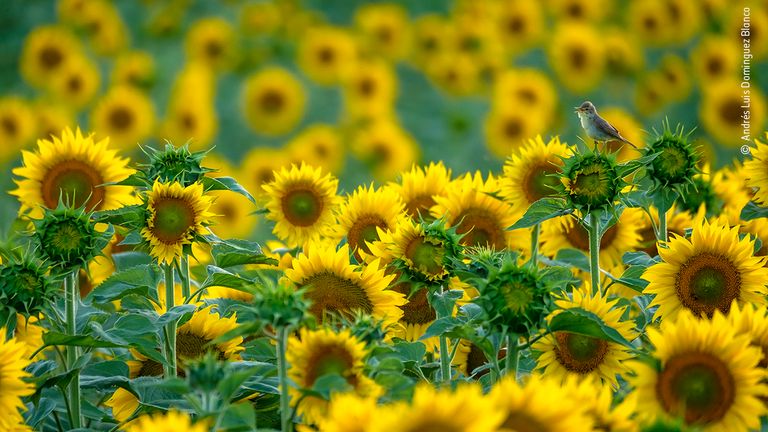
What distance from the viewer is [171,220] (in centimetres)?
184

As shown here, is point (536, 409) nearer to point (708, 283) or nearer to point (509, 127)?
point (708, 283)

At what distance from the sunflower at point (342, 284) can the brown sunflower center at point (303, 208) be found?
0.44 metres

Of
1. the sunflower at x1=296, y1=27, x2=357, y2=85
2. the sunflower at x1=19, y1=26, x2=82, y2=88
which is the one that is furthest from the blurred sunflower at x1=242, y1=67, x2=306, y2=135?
the sunflower at x1=19, y1=26, x2=82, y2=88

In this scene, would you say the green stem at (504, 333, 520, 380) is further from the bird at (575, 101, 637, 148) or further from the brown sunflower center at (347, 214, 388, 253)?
the bird at (575, 101, 637, 148)

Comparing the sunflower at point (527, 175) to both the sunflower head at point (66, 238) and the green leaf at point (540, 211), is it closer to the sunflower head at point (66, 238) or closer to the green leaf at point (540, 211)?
the green leaf at point (540, 211)

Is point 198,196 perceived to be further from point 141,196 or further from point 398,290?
point 398,290

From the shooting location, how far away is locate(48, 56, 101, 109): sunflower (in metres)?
6.11

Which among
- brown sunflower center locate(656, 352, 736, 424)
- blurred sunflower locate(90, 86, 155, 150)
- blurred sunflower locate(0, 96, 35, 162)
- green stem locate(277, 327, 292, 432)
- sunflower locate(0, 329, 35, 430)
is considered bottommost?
brown sunflower center locate(656, 352, 736, 424)

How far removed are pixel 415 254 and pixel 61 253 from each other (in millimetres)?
583

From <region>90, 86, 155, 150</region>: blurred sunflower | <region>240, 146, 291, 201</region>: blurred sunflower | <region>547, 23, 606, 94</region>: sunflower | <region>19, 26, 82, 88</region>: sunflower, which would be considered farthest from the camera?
<region>547, 23, 606, 94</region>: sunflower

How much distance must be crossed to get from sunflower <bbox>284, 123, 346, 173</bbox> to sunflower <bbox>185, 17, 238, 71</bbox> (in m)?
1.06

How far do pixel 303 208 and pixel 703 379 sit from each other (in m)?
1.11

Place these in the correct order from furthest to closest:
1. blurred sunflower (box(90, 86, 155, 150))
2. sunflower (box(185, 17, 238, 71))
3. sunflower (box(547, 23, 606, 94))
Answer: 1. sunflower (box(185, 17, 238, 71))
2. sunflower (box(547, 23, 606, 94))
3. blurred sunflower (box(90, 86, 155, 150))

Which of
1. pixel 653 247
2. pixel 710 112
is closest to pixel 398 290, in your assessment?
pixel 653 247
